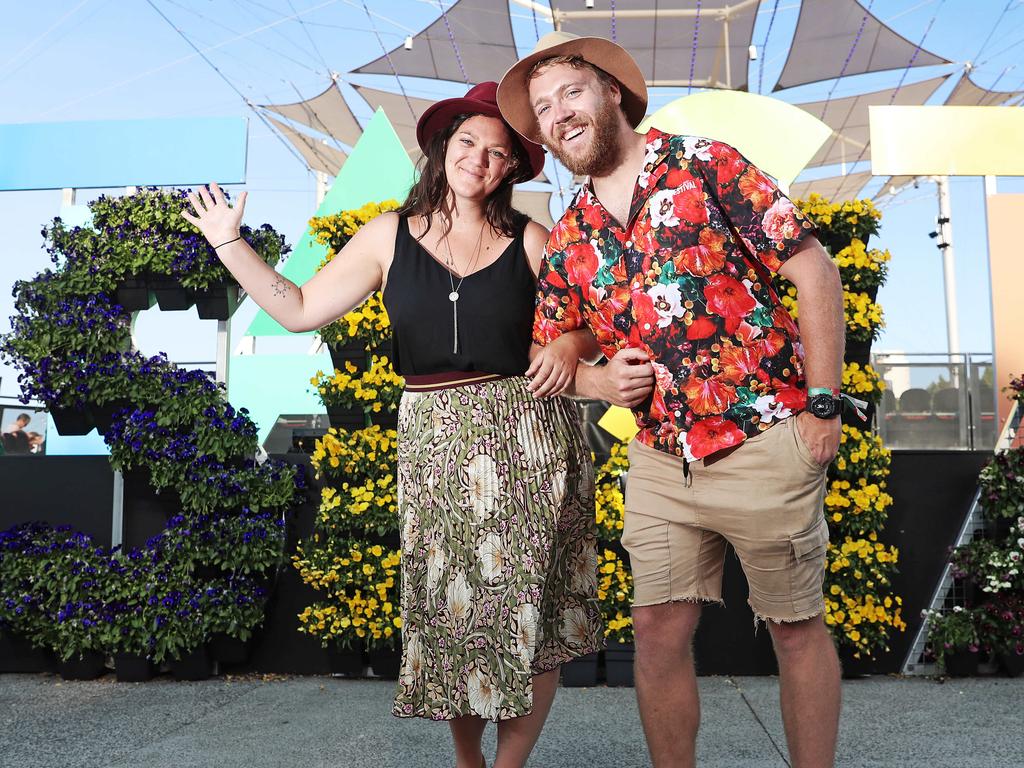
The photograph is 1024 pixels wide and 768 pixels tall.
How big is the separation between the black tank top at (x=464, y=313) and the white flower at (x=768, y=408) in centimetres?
56

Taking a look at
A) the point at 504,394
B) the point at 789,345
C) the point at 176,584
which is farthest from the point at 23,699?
the point at 789,345

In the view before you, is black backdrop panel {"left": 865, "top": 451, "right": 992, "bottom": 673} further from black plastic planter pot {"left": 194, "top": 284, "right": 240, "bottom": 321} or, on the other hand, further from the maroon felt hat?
black plastic planter pot {"left": 194, "top": 284, "right": 240, "bottom": 321}

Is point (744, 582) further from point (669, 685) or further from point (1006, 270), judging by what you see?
point (1006, 270)

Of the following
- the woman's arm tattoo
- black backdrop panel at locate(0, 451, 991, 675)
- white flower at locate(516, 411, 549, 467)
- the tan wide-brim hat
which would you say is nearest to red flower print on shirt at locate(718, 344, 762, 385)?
white flower at locate(516, 411, 549, 467)

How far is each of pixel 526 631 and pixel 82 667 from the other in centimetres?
304

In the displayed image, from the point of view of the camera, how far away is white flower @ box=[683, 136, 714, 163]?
1.95 meters

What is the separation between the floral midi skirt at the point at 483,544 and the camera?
6.60 ft

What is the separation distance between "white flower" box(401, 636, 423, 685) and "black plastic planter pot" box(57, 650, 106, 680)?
2697mm

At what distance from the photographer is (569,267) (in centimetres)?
206

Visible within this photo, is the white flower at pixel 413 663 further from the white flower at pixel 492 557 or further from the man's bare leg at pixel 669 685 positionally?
the man's bare leg at pixel 669 685

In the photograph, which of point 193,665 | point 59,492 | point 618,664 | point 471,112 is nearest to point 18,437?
point 59,492

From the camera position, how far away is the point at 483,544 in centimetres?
203

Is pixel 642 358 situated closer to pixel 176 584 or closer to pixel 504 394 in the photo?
pixel 504 394

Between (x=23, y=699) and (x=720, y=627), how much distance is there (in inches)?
120
